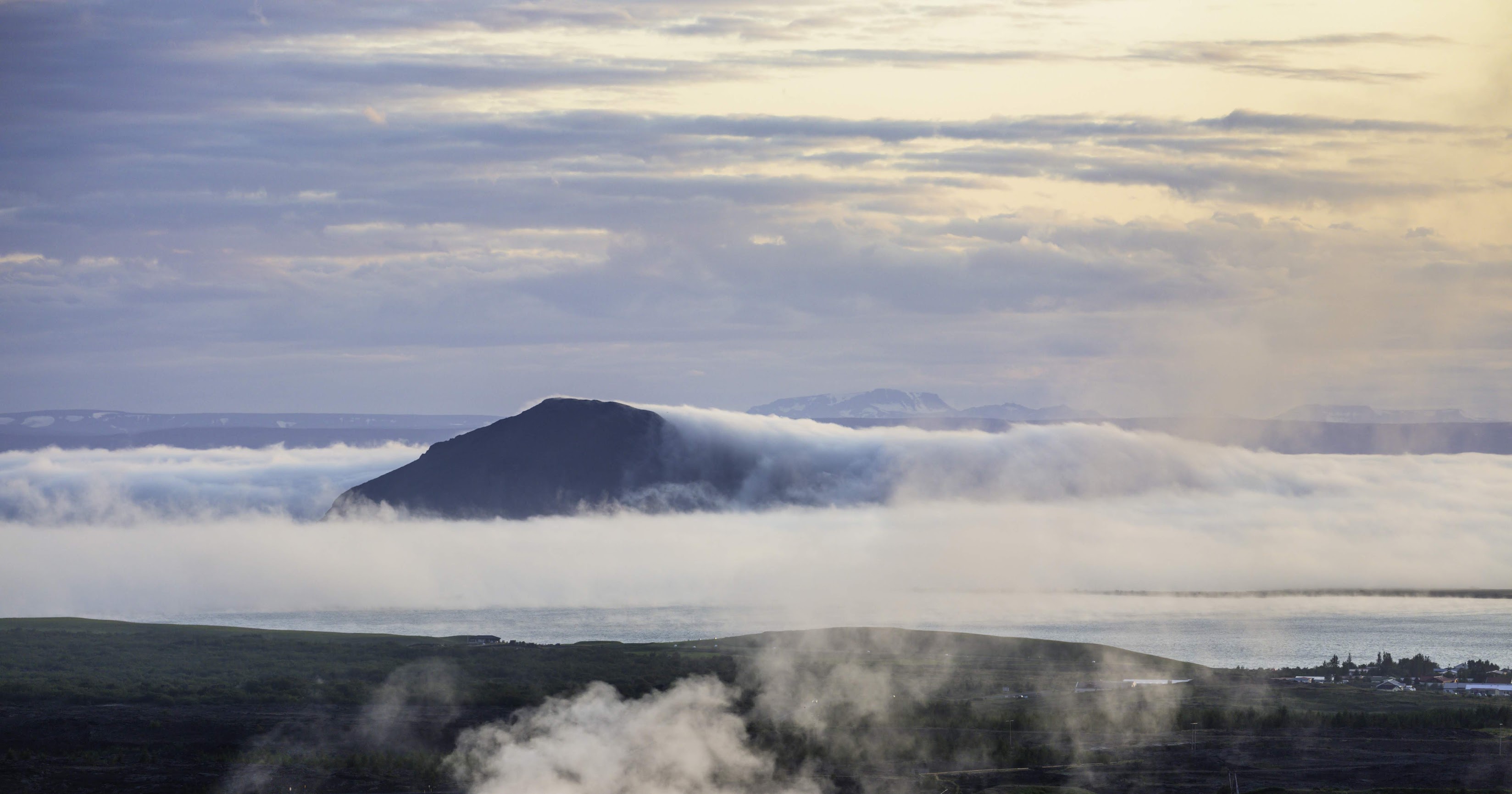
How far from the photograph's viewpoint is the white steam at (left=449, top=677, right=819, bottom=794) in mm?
107125

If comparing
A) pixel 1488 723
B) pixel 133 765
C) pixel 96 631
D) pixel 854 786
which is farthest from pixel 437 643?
pixel 1488 723

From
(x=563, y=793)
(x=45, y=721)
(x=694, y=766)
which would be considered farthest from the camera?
(x=45, y=721)

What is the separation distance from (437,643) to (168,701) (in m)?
52.8

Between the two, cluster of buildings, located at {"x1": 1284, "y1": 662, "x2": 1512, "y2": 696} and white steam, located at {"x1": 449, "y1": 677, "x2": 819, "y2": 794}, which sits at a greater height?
A: cluster of buildings, located at {"x1": 1284, "y1": 662, "x2": 1512, "y2": 696}

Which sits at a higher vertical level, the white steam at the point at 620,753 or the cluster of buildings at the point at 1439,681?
the cluster of buildings at the point at 1439,681

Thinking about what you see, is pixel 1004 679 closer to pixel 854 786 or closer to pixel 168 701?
pixel 854 786

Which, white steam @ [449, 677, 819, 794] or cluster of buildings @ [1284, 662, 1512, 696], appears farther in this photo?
cluster of buildings @ [1284, 662, 1512, 696]

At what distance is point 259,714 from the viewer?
135500mm

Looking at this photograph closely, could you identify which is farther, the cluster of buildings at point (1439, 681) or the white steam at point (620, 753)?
the cluster of buildings at point (1439, 681)

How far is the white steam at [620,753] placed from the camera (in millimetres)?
107125

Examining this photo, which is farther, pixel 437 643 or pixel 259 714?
pixel 437 643

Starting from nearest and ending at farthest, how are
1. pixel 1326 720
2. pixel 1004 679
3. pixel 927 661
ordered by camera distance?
pixel 1326 720 < pixel 1004 679 < pixel 927 661

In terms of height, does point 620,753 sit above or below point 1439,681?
below

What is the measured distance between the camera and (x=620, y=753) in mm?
113000
